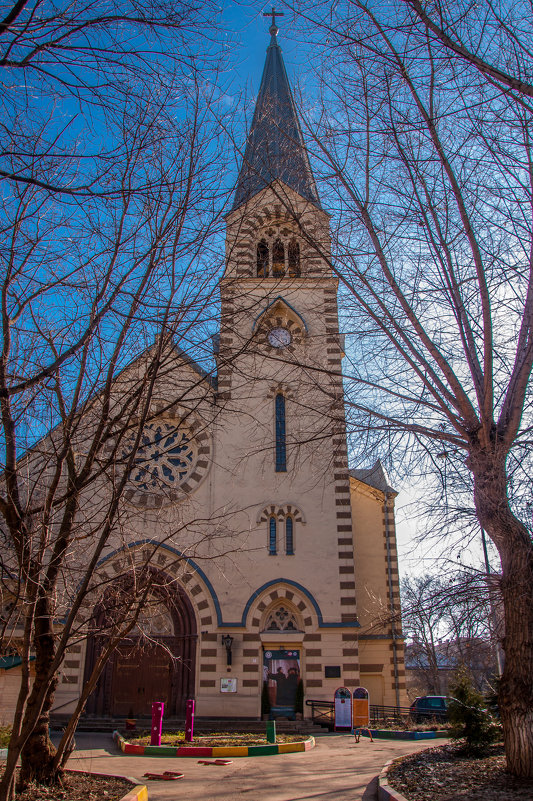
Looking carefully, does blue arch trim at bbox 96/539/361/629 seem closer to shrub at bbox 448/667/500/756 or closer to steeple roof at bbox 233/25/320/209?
shrub at bbox 448/667/500/756

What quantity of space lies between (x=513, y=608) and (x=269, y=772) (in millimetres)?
5166

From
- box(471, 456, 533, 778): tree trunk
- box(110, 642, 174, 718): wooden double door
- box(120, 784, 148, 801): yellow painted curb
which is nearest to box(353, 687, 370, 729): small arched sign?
box(110, 642, 174, 718): wooden double door

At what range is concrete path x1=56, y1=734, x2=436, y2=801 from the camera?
816 centimetres

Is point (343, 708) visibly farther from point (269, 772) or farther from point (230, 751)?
point (269, 772)

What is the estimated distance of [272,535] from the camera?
19.8 meters

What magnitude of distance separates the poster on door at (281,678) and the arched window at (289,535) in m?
2.91

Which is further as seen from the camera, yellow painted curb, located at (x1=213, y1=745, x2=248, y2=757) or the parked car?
the parked car

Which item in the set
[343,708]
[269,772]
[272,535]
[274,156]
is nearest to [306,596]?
[272,535]

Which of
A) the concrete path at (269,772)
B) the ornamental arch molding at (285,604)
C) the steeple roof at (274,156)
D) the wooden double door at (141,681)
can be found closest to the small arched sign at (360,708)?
the ornamental arch molding at (285,604)

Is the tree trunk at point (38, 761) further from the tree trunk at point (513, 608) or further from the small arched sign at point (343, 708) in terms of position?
the small arched sign at point (343, 708)

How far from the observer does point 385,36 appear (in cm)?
791

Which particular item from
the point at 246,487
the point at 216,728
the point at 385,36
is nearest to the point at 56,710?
the point at 216,728

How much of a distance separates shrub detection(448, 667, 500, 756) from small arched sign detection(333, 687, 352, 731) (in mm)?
5897

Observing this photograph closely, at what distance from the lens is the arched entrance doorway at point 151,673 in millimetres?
18172
